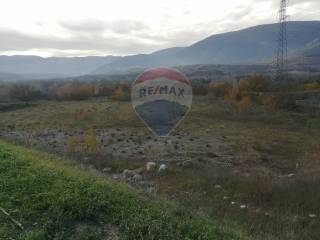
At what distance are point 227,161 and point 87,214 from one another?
43.9 ft

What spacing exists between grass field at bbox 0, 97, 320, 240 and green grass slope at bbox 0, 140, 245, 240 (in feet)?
4.06

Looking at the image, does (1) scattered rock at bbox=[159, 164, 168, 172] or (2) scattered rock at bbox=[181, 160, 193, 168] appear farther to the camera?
(2) scattered rock at bbox=[181, 160, 193, 168]

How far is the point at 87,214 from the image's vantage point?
7.12 meters

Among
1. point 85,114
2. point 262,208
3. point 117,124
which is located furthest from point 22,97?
point 262,208

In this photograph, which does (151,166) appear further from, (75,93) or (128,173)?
(75,93)

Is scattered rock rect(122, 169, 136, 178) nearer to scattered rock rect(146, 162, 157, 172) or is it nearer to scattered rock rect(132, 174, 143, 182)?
scattered rock rect(132, 174, 143, 182)

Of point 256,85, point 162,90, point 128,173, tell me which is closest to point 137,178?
point 128,173

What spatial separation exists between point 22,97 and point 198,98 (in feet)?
89.8

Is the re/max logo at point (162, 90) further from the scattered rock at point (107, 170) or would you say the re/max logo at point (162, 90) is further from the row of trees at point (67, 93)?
the row of trees at point (67, 93)

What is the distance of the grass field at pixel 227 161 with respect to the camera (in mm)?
10367

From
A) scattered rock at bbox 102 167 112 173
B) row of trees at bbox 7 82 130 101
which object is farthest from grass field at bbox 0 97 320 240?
row of trees at bbox 7 82 130 101

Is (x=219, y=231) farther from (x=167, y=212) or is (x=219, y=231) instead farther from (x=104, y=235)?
(x=104, y=235)

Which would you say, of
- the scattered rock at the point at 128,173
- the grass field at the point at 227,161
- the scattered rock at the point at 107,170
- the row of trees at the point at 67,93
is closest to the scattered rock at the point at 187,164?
the grass field at the point at 227,161

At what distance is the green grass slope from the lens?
21.4 ft
